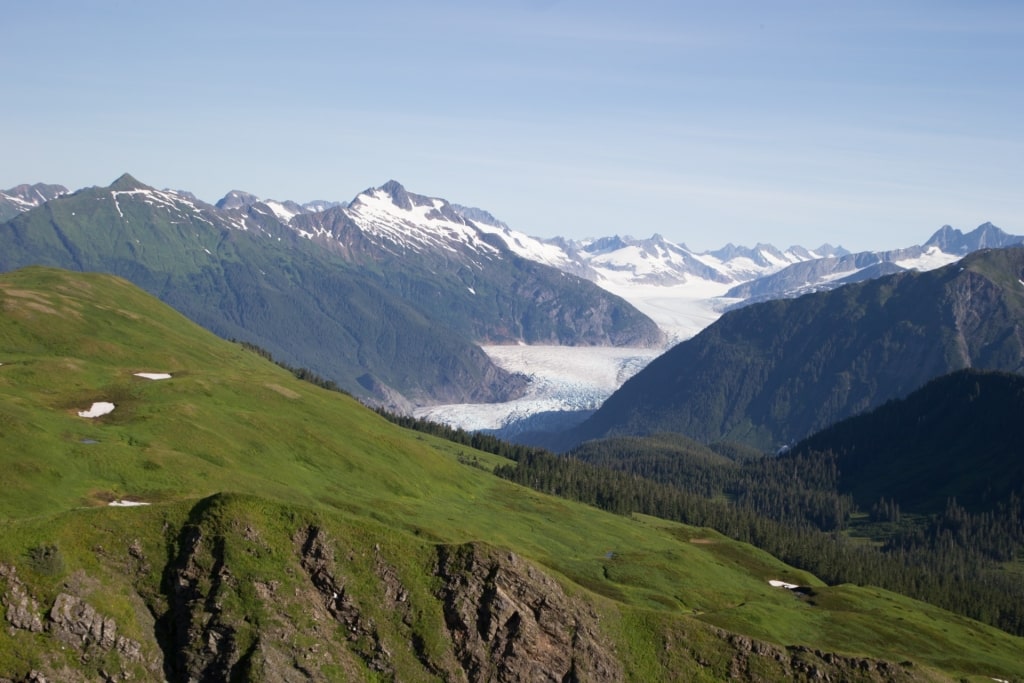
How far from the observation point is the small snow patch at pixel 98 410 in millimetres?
158837

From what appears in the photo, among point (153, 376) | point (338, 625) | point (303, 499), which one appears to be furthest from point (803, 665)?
point (153, 376)

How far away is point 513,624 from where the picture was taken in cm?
11188

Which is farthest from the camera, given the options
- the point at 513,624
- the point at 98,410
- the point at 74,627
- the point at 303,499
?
the point at 98,410

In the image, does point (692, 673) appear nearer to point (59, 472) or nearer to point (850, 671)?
point (850, 671)

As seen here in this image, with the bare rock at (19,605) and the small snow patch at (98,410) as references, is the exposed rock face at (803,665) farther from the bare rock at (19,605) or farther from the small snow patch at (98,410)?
the small snow patch at (98,410)

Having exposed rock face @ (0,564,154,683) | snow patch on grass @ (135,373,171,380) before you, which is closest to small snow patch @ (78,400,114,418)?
snow patch on grass @ (135,373,171,380)

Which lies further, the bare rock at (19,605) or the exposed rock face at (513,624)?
the exposed rock face at (513,624)

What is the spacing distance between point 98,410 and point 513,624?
8286 cm

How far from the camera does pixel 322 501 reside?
14950 centimetres

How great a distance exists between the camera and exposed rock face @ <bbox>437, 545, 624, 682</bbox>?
110 meters

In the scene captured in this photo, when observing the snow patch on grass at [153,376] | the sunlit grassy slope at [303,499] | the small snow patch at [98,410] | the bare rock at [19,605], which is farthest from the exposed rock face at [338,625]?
the snow patch on grass at [153,376]

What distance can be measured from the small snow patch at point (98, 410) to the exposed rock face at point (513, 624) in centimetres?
7191

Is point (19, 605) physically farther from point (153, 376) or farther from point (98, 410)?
point (153, 376)

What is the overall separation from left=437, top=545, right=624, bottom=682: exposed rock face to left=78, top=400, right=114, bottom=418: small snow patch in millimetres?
71912
